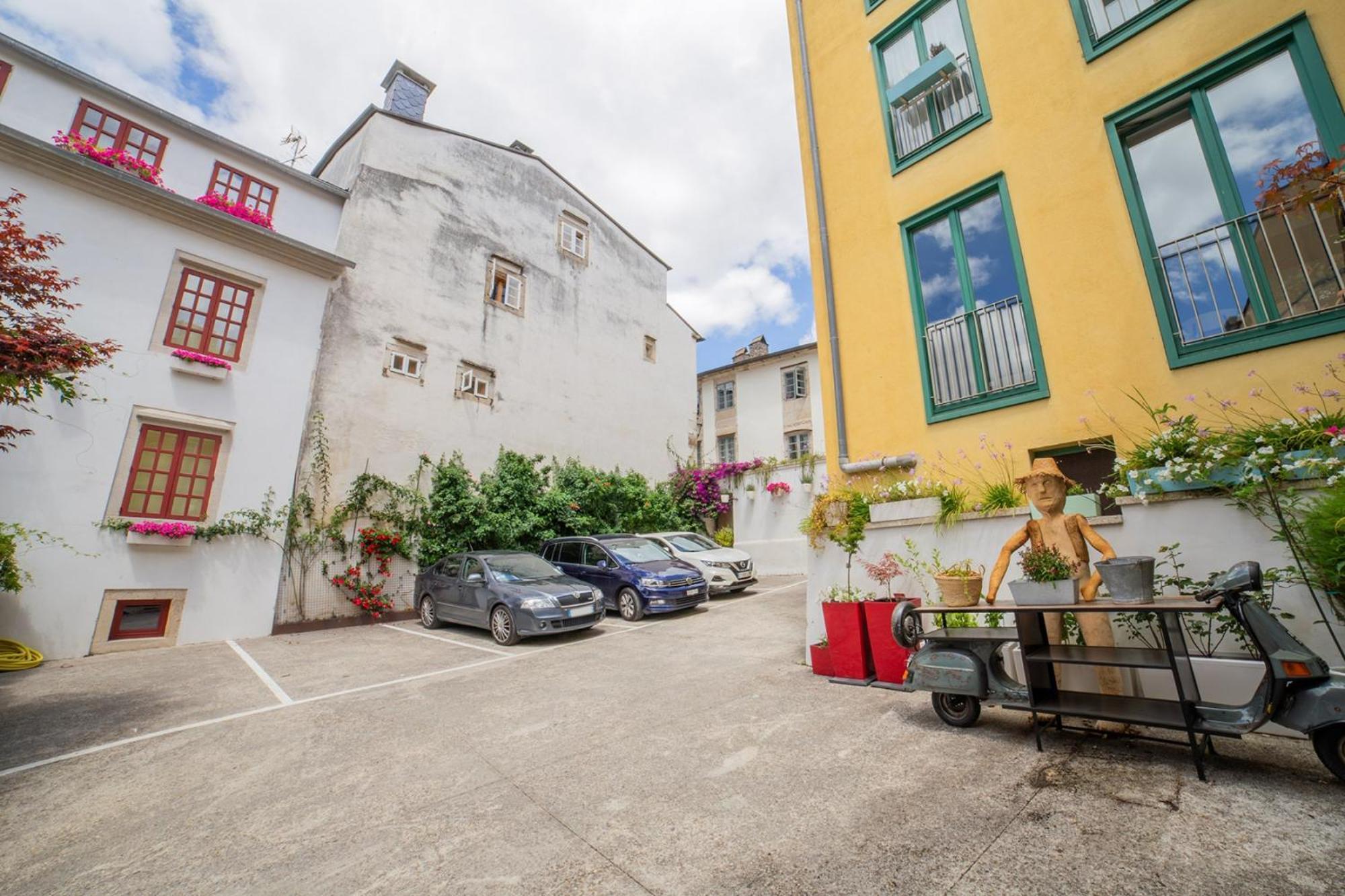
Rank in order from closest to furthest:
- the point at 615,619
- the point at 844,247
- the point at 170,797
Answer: the point at 170,797 < the point at 844,247 < the point at 615,619

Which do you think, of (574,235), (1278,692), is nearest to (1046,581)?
(1278,692)

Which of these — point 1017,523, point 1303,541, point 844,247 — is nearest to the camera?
point 1303,541

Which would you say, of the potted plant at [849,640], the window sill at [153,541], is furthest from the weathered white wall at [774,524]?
the window sill at [153,541]

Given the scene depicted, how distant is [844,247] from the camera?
23.3 feet

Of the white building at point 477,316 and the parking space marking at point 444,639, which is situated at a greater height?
the white building at point 477,316

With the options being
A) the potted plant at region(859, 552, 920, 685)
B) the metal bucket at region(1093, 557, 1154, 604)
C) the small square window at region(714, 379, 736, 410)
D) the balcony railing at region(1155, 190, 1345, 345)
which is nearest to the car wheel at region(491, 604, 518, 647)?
the potted plant at region(859, 552, 920, 685)

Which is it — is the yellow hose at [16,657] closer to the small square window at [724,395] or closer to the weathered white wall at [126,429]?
the weathered white wall at [126,429]

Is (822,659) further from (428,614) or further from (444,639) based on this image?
(428,614)

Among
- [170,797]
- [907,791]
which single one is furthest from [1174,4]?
[170,797]

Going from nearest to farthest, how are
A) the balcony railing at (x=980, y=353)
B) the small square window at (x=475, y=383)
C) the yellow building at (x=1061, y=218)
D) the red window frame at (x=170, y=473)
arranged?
1. the yellow building at (x=1061, y=218)
2. the balcony railing at (x=980, y=353)
3. the red window frame at (x=170, y=473)
4. the small square window at (x=475, y=383)

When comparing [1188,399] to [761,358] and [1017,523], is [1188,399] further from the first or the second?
[761,358]

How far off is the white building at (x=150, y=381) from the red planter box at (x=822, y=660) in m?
10.3

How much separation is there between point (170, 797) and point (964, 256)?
887cm

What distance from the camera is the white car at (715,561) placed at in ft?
40.4
